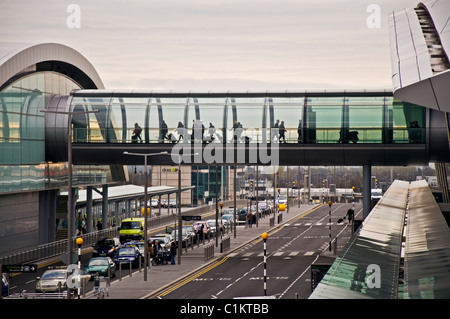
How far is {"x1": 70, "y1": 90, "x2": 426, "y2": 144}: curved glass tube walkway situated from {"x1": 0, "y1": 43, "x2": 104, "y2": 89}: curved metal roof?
17.6 ft

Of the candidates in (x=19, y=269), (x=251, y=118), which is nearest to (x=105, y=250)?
(x=251, y=118)

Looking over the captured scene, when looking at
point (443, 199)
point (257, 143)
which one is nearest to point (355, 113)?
point (257, 143)

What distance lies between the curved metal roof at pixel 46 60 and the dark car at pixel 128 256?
14.4 meters

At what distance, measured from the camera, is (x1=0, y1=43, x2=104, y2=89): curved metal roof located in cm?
5832

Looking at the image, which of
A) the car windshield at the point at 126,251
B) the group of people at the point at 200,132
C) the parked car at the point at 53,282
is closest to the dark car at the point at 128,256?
the car windshield at the point at 126,251

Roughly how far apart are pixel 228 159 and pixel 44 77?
17.3 metres

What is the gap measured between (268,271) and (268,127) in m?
10.9

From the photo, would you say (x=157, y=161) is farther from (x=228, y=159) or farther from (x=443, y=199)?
(x=443, y=199)

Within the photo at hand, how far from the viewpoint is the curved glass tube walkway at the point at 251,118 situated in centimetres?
5912

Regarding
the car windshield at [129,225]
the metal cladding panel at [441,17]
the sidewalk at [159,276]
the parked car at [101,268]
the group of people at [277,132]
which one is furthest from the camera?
the car windshield at [129,225]

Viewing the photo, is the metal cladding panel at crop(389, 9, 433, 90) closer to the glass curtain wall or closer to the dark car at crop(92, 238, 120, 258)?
the dark car at crop(92, 238, 120, 258)

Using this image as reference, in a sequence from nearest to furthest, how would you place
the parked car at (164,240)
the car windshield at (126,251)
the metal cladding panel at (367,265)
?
the metal cladding panel at (367,265), the car windshield at (126,251), the parked car at (164,240)

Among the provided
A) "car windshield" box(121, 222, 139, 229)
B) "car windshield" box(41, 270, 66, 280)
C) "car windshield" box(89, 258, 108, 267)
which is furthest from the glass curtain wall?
"car windshield" box(41, 270, 66, 280)

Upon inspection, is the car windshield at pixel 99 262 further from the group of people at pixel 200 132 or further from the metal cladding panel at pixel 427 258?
the metal cladding panel at pixel 427 258
